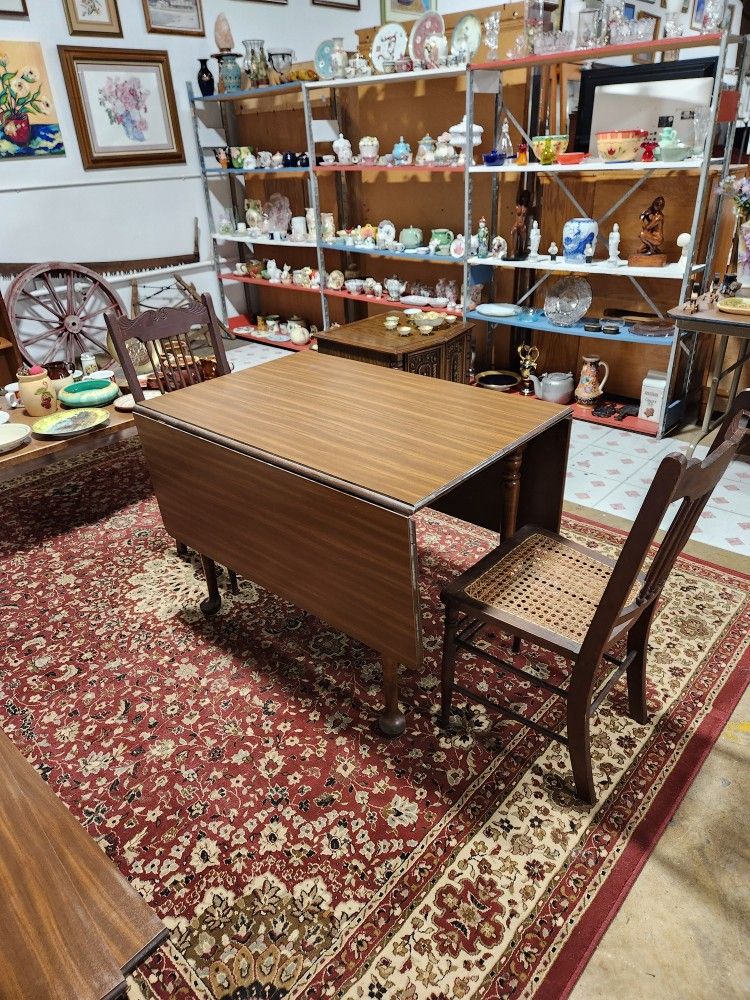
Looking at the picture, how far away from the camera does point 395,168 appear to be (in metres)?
3.77

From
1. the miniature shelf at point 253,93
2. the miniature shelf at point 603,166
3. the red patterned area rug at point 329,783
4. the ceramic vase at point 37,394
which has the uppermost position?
the miniature shelf at point 253,93

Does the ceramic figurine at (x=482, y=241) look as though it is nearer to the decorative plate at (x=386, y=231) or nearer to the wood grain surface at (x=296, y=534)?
the decorative plate at (x=386, y=231)

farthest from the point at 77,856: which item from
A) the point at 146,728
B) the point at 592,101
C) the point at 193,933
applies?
the point at 592,101

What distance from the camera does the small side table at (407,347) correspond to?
286 centimetres

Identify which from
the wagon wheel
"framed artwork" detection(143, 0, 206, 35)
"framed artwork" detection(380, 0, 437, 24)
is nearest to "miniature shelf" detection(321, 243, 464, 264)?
the wagon wheel

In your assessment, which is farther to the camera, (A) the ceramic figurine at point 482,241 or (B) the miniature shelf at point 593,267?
(A) the ceramic figurine at point 482,241

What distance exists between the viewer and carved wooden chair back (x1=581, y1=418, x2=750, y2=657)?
108 centimetres

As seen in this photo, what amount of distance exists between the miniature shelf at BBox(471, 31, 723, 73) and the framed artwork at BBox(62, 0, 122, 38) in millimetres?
2482

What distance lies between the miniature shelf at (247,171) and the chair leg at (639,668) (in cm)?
381

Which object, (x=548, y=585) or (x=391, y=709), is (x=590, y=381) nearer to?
(x=548, y=585)

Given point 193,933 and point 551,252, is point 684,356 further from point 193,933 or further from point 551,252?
point 193,933

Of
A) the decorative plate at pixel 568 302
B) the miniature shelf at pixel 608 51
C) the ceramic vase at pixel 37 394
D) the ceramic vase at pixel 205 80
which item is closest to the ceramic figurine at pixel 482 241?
the decorative plate at pixel 568 302

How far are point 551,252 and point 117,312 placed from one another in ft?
9.11

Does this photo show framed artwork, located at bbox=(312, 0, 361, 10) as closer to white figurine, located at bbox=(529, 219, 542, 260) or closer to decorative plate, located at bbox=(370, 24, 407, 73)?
decorative plate, located at bbox=(370, 24, 407, 73)
